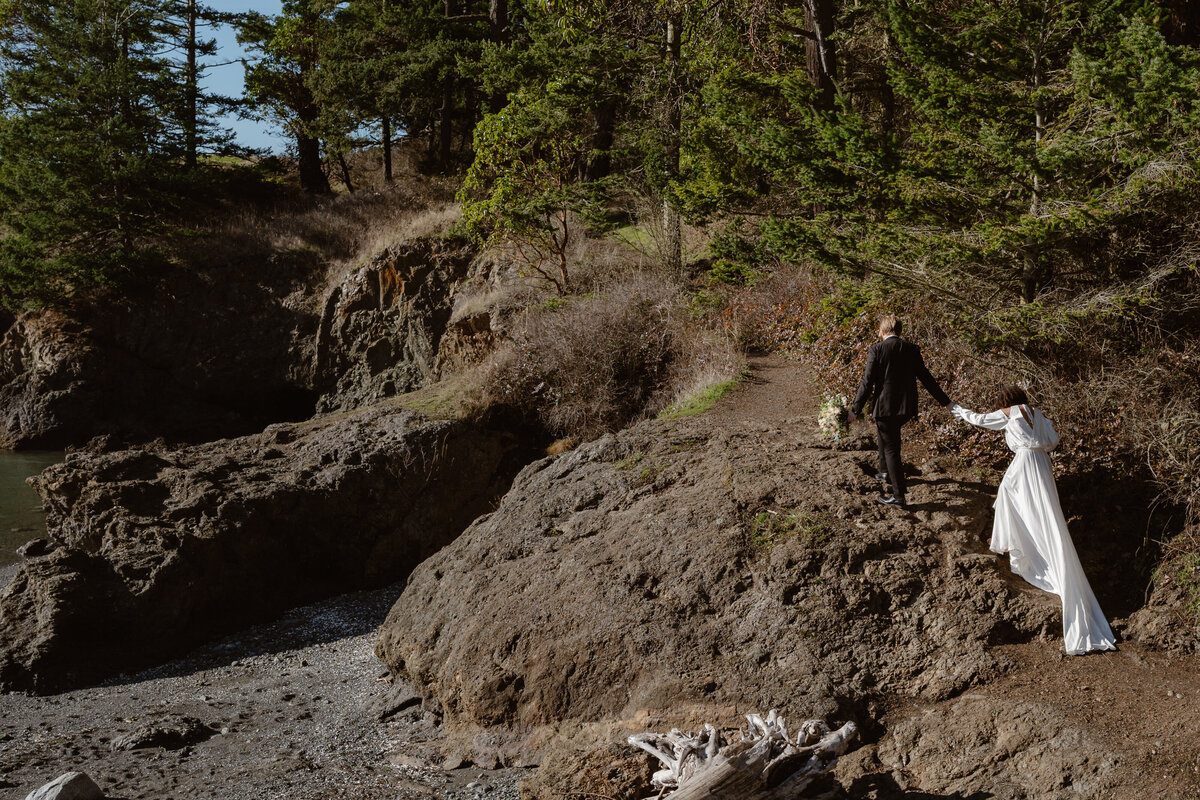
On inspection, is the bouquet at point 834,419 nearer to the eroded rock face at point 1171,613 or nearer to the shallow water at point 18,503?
the eroded rock face at point 1171,613

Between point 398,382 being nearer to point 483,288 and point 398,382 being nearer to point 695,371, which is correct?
point 483,288

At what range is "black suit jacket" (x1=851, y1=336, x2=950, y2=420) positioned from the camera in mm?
7414

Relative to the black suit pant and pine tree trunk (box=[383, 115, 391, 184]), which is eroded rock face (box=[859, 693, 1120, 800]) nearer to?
the black suit pant

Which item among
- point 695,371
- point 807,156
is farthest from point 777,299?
point 807,156

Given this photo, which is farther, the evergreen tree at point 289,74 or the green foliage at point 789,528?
the evergreen tree at point 289,74

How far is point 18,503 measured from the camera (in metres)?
18.3

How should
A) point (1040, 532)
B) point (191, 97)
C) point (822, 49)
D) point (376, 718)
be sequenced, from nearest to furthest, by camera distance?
point (1040, 532) < point (376, 718) < point (822, 49) < point (191, 97)

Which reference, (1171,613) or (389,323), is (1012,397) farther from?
(389,323)

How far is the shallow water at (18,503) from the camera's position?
1586 centimetres

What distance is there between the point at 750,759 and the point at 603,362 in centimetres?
926

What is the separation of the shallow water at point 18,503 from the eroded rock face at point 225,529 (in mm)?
4355

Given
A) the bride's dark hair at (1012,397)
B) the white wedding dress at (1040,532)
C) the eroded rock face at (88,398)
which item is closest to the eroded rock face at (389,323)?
the eroded rock face at (88,398)

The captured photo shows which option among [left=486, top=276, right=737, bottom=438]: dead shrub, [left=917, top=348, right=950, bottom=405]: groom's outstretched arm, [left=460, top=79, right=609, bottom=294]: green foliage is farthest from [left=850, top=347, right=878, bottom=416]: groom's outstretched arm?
[left=460, top=79, right=609, bottom=294]: green foliage

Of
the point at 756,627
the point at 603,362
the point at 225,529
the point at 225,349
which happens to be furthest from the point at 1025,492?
the point at 225,349
